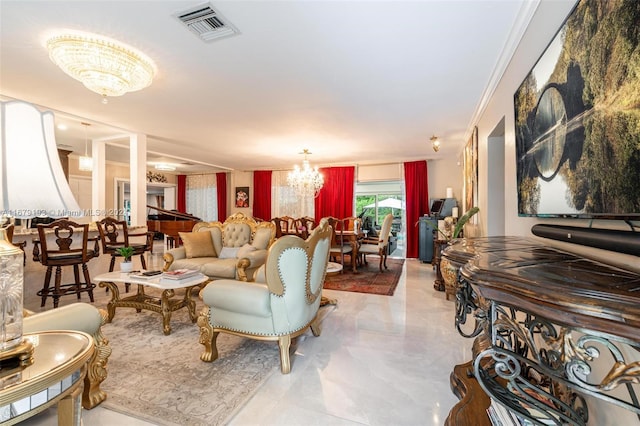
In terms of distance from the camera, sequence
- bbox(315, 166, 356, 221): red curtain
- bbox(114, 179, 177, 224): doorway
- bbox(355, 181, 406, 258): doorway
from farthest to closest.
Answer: bbox(315, 166, 356, 221): red curtain → bbox(114, 179, 177, 224): doorway → bbox(355, 181, 406, 258): doorway

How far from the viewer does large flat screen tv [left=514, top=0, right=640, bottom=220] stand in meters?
0.83

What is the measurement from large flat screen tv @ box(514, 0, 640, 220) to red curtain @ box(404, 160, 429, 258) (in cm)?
561

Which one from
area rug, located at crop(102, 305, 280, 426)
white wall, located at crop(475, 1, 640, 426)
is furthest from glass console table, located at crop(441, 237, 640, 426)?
area rug, located at crop(102, 305, 280, 426)

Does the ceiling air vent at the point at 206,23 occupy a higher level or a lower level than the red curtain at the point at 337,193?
higher

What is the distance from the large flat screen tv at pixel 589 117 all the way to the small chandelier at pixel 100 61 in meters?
3.00

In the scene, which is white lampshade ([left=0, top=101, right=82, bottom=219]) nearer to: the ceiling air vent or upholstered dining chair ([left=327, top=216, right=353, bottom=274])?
the ceiling air vent

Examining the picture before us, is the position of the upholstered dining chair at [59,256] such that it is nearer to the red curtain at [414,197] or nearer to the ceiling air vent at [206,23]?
the ceiling air vent at [206,23]

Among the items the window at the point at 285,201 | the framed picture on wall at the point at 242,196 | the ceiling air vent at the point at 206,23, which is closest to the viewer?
the ceiling air vent at the point at 206,23

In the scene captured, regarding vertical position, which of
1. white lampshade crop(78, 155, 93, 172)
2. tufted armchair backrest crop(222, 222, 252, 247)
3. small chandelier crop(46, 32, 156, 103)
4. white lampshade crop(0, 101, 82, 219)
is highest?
small chandelier crop(46, 32, 156, 103)

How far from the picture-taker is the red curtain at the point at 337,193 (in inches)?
304

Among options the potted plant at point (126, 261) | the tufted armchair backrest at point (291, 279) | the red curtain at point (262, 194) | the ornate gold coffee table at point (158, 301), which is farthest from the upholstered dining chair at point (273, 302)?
the red curtain at point (262, 194)

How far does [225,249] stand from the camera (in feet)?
14.4

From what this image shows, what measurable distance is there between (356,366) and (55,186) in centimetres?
207

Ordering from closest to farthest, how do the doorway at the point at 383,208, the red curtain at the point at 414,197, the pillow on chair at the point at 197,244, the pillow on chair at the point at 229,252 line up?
the pillow on chair at the point at 197,244, the pillow on chair at the point at 229,252, the red curtain at the point at 414,197, the doorway at the point at 383,208
